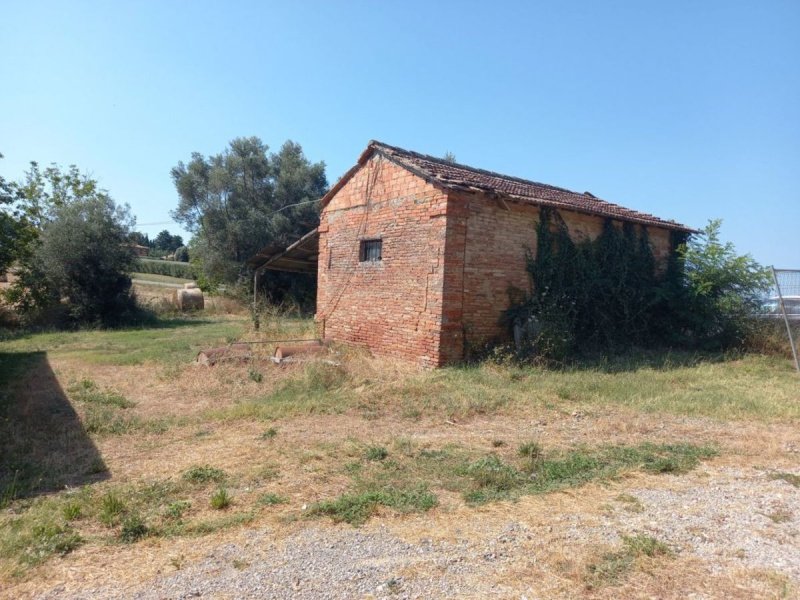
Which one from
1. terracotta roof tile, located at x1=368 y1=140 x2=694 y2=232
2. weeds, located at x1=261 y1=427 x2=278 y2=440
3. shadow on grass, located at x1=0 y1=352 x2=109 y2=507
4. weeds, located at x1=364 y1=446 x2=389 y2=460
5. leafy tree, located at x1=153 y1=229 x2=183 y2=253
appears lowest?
shadow on grass, located at x1=0 y1=352 x2=109 y2=507

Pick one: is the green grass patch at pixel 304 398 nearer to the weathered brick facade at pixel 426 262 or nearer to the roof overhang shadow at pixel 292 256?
the weathered brick facade at pixel 426 262

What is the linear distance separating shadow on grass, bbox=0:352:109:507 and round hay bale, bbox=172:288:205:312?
15.6 metres

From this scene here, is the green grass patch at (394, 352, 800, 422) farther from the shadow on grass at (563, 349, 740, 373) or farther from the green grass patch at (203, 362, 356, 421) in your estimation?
the green grass patch at (203, 362, 356, 421)

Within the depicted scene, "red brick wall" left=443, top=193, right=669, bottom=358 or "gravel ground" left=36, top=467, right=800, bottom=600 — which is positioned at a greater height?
"red brick wall" left=443, top=193, right=669, bottom=358

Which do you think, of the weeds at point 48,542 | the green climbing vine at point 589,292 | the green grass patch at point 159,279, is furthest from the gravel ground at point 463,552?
the green grass patch at point 159,279

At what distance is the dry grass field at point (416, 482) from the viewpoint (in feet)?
9.82

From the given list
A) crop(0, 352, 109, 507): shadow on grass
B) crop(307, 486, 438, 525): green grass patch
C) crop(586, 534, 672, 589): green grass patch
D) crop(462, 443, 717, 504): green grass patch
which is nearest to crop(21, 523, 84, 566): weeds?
crop(0, 352, 109, 507): shadow on grass

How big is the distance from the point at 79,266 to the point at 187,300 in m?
5.37

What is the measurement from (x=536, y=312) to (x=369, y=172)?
5.21m

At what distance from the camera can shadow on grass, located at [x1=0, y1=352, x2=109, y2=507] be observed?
15.4 ft

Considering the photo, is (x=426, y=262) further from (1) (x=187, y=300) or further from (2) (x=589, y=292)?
(1) (x=187, y=300)

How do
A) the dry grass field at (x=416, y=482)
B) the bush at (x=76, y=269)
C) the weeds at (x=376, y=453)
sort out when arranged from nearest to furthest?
1. the dry grass field at (x=416, y=482)
2. the weeds at (x=376, y=453)
3. the bush at (x=76, y=269)

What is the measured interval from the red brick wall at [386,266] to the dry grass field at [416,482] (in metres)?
1.71

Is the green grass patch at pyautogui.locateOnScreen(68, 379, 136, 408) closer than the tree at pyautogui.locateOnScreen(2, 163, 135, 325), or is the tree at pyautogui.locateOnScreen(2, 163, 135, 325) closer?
the green grass patch at pyautogui.locateOnScreen(68, 379, 136, 408)
